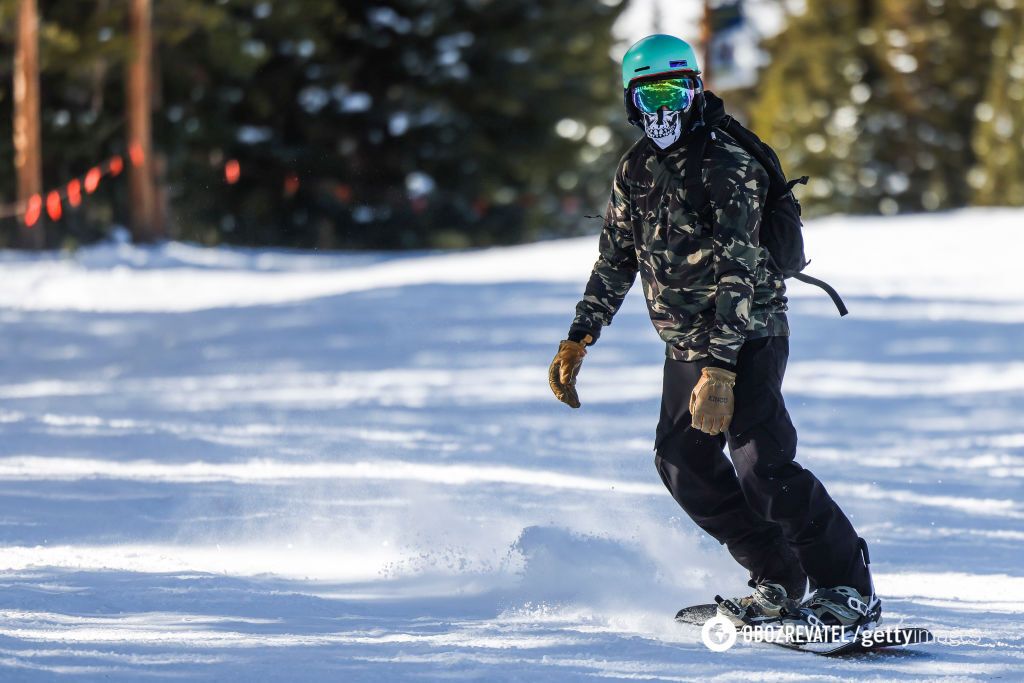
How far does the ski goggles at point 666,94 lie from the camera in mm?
4379

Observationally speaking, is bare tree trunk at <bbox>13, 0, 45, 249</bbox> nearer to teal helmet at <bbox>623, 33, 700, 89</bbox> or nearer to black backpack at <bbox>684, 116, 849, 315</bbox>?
teal helmet at <bbox>623, 33, 700, 89</bbox>

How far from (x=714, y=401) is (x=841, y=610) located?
28.4 inches

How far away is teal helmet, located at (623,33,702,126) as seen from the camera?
4.43 m

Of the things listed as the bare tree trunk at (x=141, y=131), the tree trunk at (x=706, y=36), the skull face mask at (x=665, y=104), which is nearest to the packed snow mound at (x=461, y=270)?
the bare tree trunk at (x=141, y=131)

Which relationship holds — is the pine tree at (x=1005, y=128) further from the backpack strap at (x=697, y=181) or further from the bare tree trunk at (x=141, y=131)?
the backpack strap at (x=697, y=181)

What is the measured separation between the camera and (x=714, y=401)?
428 cm

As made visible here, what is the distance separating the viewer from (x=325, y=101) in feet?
110

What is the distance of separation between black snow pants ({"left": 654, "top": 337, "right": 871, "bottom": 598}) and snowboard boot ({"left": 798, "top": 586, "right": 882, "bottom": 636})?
A: 0.10 ft

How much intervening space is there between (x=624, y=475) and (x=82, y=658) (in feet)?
12.9

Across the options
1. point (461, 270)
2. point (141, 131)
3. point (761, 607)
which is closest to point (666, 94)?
point (761, 607)

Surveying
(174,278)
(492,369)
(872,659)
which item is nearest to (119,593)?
(872,659)

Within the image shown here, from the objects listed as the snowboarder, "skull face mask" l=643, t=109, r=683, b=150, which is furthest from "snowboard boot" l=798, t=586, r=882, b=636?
"skull face mask" l=643, t=109, r=683, b=150

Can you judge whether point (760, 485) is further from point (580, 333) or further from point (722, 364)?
point (580, 333)

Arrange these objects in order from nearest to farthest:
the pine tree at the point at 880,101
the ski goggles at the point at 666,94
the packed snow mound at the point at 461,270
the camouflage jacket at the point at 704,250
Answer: the camouflage jacket at the point at 704,250 → the ski goggles at the point at 666,94 → the packed snow mound at the point at 461,270 → the pine tree at the point at 880,101
